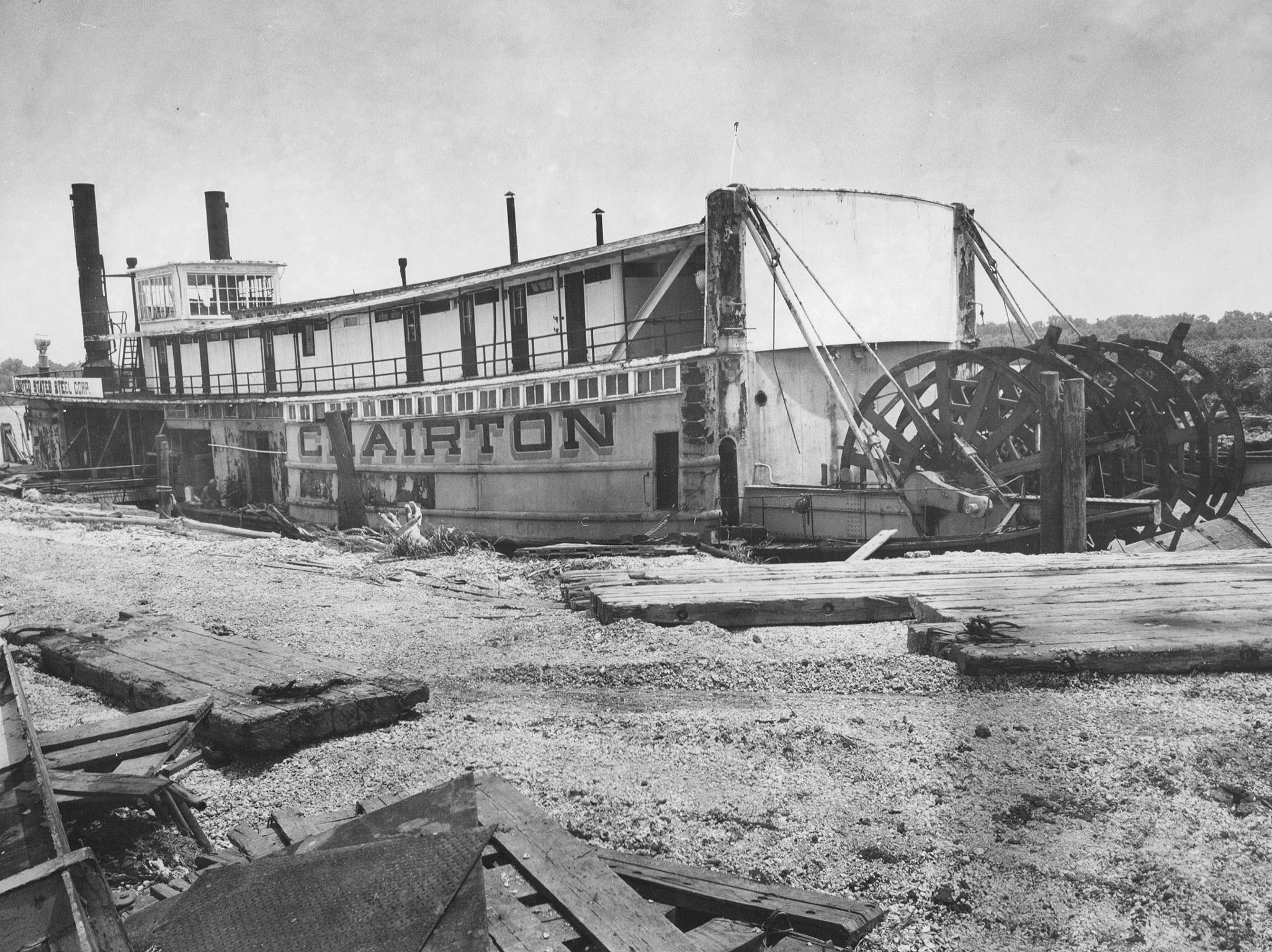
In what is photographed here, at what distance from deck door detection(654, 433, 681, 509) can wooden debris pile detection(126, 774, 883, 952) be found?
35.0ft

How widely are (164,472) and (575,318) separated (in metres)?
13.9

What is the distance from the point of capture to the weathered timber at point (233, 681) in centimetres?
441

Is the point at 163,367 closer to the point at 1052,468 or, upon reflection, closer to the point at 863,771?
the point at 1052,468

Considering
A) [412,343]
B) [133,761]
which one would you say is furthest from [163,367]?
[133,761]

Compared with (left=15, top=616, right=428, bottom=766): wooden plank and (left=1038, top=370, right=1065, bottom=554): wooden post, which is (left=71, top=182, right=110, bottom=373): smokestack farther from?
(left=1038, top=370, right=1065, bottom=554): wooden post

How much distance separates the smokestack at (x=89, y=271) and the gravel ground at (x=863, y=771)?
28615mm

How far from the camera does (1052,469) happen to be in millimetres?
10531

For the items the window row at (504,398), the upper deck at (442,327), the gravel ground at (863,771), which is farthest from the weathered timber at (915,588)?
the upper deck at (442,327)

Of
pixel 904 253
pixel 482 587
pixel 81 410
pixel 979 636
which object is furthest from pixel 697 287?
pixel 81 410

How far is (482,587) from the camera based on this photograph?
991 cm

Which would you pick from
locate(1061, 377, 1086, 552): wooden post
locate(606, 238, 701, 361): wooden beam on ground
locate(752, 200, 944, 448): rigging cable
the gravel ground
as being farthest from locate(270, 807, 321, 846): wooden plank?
locate(606, 238, 701, 361): wooden beam on ground

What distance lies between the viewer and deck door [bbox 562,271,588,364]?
16359 mm

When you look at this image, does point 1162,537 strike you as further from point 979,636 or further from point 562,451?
point 979,636

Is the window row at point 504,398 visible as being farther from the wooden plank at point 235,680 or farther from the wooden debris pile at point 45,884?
the wooden debris pile at point 45,884
